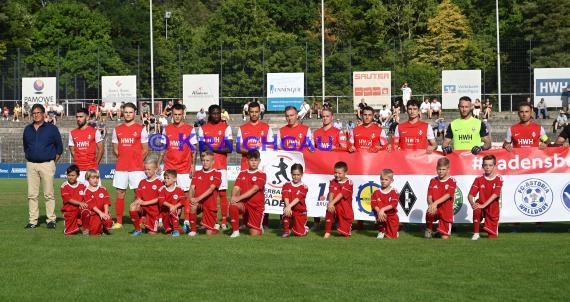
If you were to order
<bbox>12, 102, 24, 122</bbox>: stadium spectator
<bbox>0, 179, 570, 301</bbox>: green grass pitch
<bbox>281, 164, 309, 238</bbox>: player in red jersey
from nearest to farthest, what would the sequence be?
<bbox>0, 179, 570, 301</bbox>: green grass pitch < <bbox>281, 164, 309, 238</bbox>: player in red jersey < <bbox>12, 102, 24, 122</bbox>: stadium spectator

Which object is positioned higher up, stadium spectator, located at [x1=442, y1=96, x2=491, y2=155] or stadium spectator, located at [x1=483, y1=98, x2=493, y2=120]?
stadium spectator, located at [x1=483, y1=98, x2=493, y2=120]

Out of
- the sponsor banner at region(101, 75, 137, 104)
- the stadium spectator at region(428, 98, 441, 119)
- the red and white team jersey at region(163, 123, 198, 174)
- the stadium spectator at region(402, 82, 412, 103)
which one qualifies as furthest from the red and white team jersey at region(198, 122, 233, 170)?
the sponsor banner at region(101, 75, 137, 104)

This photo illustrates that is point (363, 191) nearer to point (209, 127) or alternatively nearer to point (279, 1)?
point (209, 127)

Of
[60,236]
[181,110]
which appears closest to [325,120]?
[181,110]

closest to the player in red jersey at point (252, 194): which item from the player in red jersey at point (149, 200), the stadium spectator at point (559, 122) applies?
the player in red jersey at point (149, 200)

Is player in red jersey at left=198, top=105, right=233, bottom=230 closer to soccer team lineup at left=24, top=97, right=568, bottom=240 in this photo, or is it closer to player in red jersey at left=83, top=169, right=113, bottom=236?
soccer team lineup at left=24, top=97, right=568, bottom=240

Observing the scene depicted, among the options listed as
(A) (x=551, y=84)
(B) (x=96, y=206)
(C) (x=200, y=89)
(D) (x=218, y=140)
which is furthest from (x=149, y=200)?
(C) (x=200, y=89)

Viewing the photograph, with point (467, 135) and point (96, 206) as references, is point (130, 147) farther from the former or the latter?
point (467, 135)

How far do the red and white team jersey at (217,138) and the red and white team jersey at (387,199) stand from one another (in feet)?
8.72

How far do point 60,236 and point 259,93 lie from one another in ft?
118

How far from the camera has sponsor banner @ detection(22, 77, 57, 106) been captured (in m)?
51.3

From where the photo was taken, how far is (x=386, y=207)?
14523 mm

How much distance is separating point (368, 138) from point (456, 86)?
1248 inches

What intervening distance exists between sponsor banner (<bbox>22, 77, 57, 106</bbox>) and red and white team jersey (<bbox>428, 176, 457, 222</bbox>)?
39.5 meters
